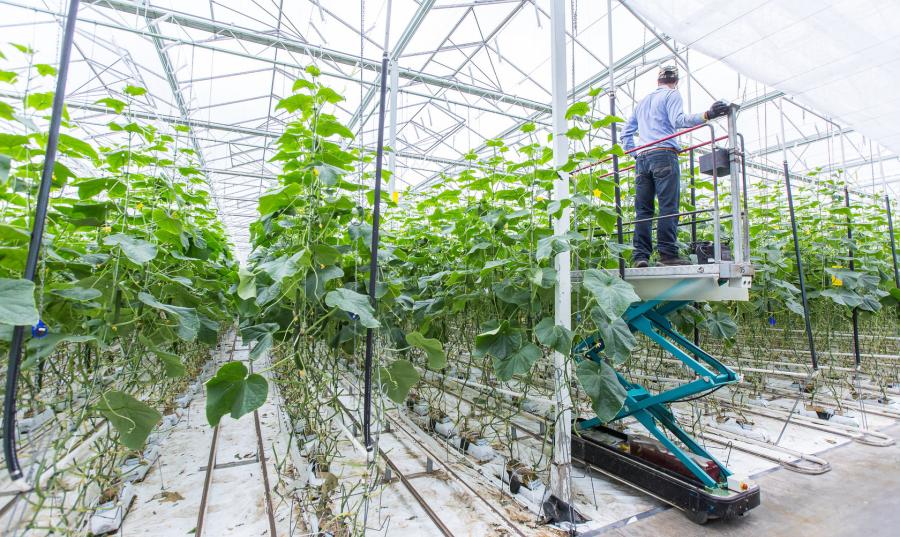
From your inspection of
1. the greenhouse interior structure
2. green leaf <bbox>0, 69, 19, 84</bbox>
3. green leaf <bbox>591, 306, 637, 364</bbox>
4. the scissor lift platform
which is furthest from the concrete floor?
green leaf <bbox>0, 69, 19, 84</bbox>

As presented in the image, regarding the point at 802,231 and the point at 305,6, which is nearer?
the point at 802,231

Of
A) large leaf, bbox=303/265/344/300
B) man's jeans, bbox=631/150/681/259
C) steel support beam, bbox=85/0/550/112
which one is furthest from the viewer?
steel support beam, bbox=85/0/550/112

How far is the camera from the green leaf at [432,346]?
1.59m

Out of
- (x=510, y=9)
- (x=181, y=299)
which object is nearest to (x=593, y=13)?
(x=510, y=9)

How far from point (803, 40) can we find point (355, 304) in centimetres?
324

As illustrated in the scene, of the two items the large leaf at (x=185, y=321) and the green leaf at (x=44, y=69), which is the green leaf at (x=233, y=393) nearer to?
the large leaf at (x=185, y=321)

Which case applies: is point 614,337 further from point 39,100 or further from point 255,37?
point 255,37

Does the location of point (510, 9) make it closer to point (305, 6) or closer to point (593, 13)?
point (593, 13)

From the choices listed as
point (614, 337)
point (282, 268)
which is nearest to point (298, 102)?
point (282, 268)

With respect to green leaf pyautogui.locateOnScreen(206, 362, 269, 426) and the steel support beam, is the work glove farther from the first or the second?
the steel support beam

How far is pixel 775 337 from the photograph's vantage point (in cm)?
503

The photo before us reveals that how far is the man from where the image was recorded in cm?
227

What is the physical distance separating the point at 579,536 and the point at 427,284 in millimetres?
1661

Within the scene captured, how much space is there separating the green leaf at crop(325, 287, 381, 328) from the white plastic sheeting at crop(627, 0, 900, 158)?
2.58 meters
